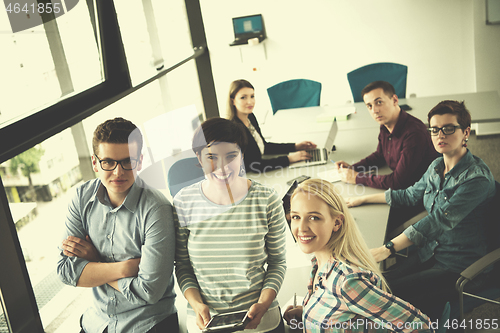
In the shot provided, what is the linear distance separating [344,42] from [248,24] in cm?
140

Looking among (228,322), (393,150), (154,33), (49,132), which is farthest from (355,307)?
(154,33)

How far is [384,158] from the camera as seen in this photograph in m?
3.03

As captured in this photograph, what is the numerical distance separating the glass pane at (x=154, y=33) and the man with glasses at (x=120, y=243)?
146 cm

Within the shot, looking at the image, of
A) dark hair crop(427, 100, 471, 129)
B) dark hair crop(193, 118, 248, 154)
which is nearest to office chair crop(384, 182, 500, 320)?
dark hair crop(427, 100, 471, 129)

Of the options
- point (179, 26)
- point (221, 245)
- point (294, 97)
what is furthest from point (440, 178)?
point (179, 26)

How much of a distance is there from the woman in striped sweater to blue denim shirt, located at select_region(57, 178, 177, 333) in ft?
0.27

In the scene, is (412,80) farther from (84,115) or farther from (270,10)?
(84,115)

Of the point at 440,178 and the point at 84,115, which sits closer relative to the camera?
the point at 84,115

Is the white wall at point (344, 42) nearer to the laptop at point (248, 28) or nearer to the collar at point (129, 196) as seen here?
the laptop at point (248, 28)

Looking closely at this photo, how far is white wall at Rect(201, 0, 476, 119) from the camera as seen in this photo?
5.32 m

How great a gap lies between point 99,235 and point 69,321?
0.97 metres

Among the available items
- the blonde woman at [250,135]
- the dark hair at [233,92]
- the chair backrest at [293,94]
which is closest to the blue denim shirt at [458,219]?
the blonde woman at [250,135]

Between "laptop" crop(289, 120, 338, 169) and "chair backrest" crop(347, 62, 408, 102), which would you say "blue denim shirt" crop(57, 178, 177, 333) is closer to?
"laptop" crop(289, 120, 338, 169)

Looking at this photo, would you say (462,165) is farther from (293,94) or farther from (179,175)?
(293,94)
